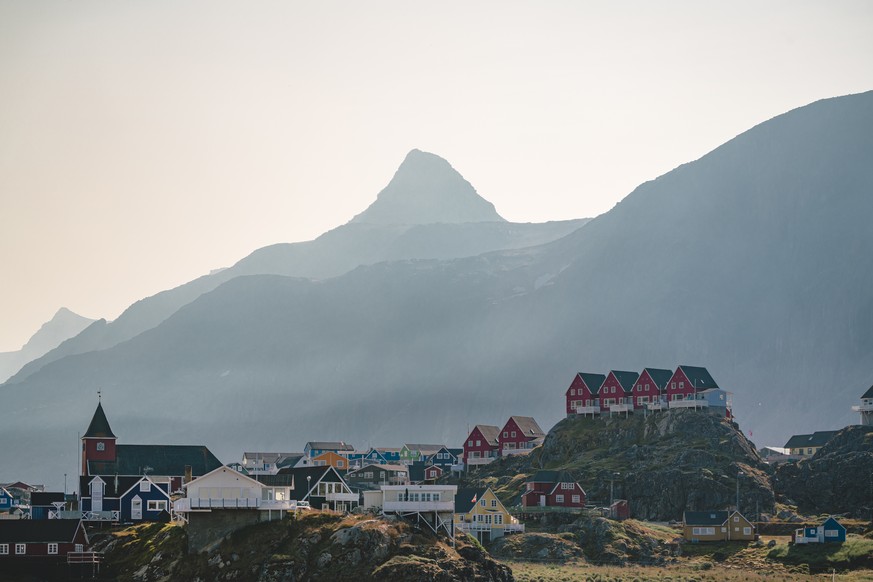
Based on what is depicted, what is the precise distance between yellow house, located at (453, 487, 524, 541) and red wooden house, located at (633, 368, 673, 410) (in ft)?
120

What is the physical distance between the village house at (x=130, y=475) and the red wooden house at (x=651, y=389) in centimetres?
5639

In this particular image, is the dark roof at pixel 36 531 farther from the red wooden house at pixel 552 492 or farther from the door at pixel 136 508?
the red wooden house at pixel 552 492

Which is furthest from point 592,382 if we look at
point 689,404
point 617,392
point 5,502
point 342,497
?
point 5,502

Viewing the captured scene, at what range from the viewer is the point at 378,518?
94.6 m

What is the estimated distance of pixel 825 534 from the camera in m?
118

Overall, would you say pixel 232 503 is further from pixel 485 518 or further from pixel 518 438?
pixel 518 438

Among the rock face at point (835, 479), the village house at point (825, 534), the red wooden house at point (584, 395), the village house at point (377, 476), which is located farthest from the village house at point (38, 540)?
the red wooden house at point (584, 395)

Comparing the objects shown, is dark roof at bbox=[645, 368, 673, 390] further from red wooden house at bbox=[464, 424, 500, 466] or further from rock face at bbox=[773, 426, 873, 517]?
red wooden house at bbox=[464, 424, 500, 466]

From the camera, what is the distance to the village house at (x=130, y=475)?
118062 millimetres

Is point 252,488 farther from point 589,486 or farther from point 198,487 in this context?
point 589,486

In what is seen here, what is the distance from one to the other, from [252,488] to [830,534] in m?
55.6

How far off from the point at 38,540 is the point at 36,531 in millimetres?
780

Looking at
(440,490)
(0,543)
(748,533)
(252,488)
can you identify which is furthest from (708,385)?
(0,543)

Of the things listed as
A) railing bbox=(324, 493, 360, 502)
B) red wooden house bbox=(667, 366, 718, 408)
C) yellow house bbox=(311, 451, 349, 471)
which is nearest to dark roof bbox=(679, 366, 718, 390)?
red wooden house bbox=(667, 366, 718, 408)
